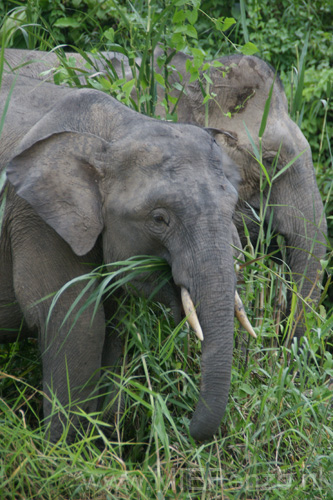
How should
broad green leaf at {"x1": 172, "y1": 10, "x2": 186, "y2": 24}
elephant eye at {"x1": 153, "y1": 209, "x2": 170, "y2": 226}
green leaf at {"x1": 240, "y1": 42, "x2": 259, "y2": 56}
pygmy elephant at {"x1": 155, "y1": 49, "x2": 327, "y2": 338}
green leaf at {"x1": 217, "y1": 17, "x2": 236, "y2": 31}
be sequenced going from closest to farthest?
elephant eye at {"x1": 153, "y1": 209, "x2": 170, "y2": 226} → broad green leaf at {"x1": 172, "y1": 10, "x2": 186, "y2": 24} → green leaf at {"x1": 217, "y1": 17, "x2": 236, "y2": 31} → green leaf at {"x1": 240, "y1": 42, "x2": 259, "y2": 56} → pygmy elephant at {"x1": 155, "y1": 49, "x2": 327, "y2": 338}

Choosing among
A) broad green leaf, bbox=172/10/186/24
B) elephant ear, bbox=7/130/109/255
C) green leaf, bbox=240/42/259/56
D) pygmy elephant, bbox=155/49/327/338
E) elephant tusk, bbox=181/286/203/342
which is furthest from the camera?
pygmy elephant, bbox=155/49/327/338

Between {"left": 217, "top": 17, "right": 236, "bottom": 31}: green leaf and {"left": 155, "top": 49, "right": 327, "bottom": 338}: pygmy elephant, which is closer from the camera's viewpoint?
{"left": 217, "top": 17, "right": 236, "bottom": 31}: green leaf

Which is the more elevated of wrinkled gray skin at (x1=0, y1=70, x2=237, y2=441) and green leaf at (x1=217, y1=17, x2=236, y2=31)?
green leaf at (x1=217, y1=17, x2=236, y2=31)

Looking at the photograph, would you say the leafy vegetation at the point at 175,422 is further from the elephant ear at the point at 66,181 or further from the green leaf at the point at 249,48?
the elephant ear at the point at 66,181

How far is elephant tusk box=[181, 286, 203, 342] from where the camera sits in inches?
121

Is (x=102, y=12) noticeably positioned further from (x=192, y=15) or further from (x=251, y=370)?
(x=251, y=370)

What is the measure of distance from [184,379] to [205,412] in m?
0.62

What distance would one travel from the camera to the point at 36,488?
3094 mm

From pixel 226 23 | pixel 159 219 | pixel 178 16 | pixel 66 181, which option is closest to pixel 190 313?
pixel 159 219

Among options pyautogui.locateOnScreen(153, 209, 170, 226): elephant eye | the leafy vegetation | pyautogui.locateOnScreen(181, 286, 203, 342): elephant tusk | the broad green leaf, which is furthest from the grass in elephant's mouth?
the broad green leaf

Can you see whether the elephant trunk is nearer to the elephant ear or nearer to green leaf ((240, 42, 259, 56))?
the elephant ear

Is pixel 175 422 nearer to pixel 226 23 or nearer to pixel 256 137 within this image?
pixel 226 23

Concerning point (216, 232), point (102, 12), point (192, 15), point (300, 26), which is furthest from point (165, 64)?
point (300, 26)

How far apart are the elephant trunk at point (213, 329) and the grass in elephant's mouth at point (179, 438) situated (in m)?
0.18
